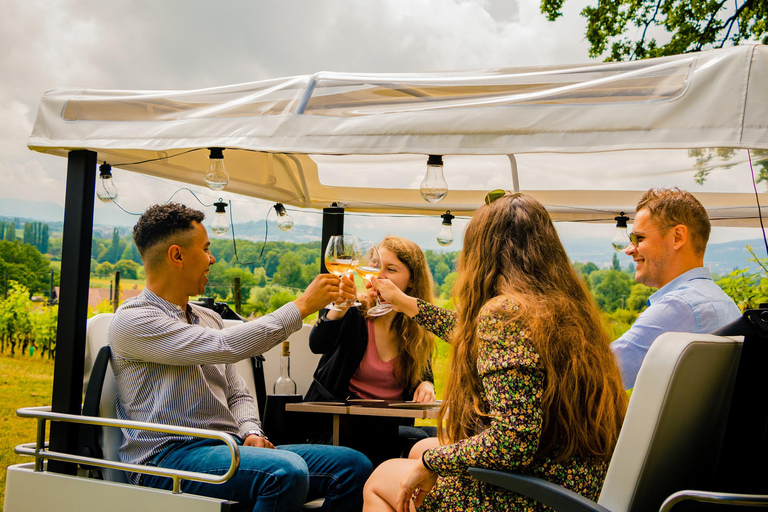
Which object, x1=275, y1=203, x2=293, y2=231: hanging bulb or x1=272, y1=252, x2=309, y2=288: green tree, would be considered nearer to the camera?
x1=275, y1=203, x2=293, y2=231: hanging bulb

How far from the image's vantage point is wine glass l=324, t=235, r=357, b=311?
90.9 inches

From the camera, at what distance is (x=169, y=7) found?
17922 millimetres

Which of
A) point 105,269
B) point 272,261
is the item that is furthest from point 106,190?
point 272,261

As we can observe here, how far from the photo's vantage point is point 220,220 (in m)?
4.58

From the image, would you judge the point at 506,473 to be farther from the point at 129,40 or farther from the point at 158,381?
the point at 129,40

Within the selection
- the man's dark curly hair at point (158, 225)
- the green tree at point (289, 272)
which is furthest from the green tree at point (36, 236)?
the man's dark curly hair at point (158, 225)

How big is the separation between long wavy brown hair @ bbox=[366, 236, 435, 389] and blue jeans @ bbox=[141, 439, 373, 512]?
91 centimetres

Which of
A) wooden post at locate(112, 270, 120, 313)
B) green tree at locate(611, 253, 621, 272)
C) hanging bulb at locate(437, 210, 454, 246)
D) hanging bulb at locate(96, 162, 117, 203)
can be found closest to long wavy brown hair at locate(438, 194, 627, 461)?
hanging bulb at locate(96, 162, 117, 203)

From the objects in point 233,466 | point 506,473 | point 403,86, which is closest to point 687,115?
point 403,86

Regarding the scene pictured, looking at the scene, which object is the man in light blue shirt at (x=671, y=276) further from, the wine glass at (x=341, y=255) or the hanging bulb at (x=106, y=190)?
the hanging bulb at (x=106, y=190)

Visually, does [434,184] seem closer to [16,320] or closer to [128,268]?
[128,268]

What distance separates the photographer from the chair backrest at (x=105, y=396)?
2.42 meters

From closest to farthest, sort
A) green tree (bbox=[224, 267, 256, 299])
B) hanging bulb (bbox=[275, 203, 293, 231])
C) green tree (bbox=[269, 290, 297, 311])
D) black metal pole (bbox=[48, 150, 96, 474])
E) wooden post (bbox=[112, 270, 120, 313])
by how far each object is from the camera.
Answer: black metal pole (bbox=[48, 150, 96, 474]), hanging bulb (bbox=[275, 203, 293, 231]), wooden post (bbox=[112, 270, 120, 313]), green tree (bbox=[269, 290, 297, 311]), green tree (bbox=[224, 267, 256, 299])

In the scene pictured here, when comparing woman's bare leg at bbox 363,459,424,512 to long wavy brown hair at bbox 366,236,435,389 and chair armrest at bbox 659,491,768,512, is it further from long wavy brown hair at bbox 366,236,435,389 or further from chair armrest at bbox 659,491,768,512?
long wavy brown hair at bbox 366,236,435,389
